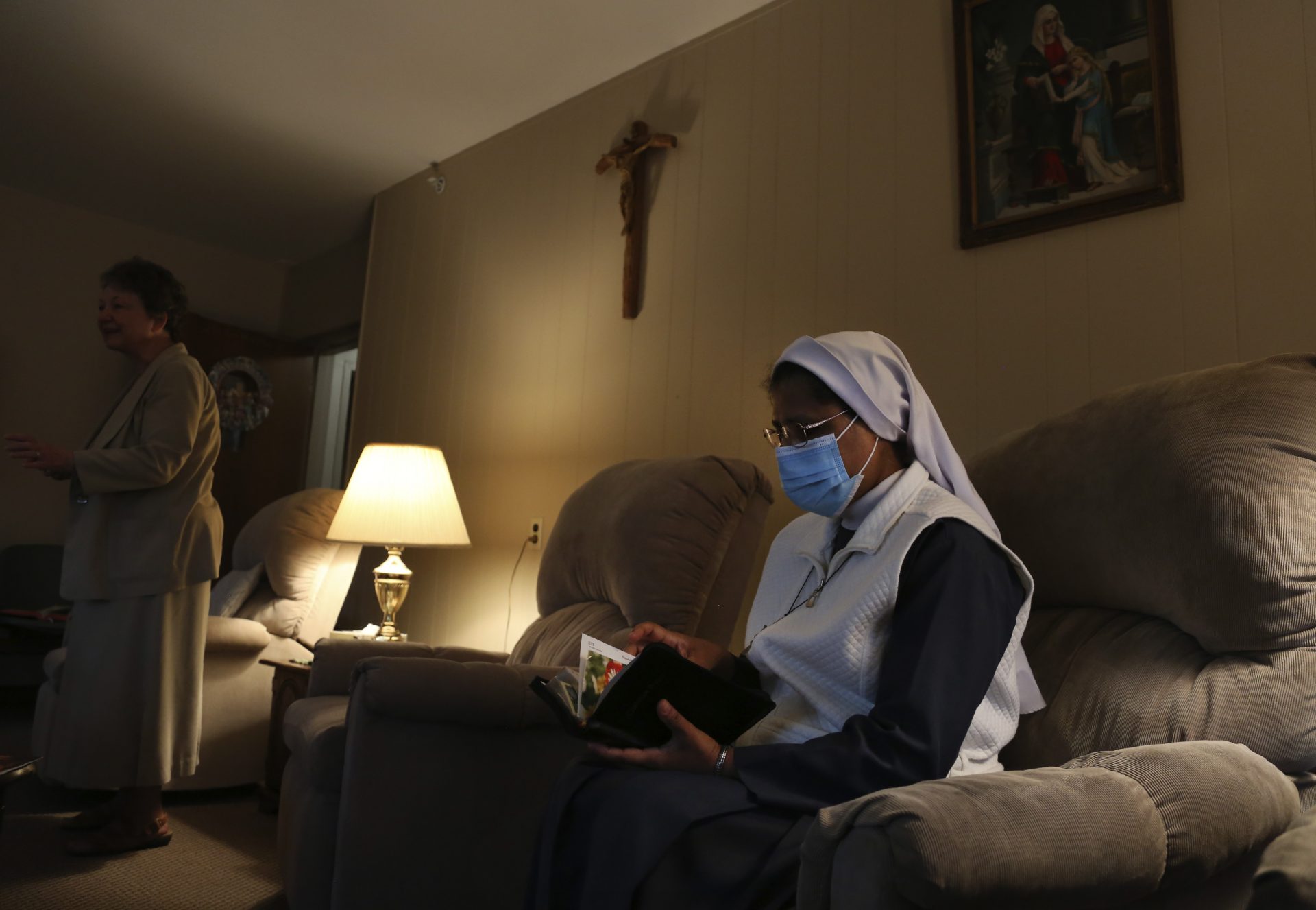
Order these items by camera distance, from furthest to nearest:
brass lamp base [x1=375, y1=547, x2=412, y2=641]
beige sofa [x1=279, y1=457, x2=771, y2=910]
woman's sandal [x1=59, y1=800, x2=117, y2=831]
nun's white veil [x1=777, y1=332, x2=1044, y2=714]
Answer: brass lamp base [x1=375, y1=547, x2=412, y2=641]
woman's sandal [x1=59, y1=800, x2=117, y2=831]
beige sofa [x1=279, y1=457, x2=771, y2=910]
nun's white veil [x1=777, y1=332, x2=1044, y2=714]

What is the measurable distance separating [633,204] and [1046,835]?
8.14 ft

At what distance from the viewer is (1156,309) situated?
72.6 inches

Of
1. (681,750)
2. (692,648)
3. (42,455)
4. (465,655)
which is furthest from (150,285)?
(681,750)

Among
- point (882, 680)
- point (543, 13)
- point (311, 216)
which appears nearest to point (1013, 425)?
point (882, 680)

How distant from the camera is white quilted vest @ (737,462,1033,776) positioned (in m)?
1.14

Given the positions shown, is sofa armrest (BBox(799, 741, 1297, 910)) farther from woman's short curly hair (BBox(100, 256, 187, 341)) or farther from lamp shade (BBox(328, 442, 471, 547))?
woman's short curly hair (BBox(100, 256, 187, 341))

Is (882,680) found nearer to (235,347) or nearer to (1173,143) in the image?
(1173,143)

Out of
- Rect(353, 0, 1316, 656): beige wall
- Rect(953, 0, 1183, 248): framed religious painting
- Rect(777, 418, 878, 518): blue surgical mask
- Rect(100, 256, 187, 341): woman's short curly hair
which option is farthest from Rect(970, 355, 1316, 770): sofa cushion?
Rect(100, 256, 187, 341): woman's short curly hair

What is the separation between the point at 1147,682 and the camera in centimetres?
114

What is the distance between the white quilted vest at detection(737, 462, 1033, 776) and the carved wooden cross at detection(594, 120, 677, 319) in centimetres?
175

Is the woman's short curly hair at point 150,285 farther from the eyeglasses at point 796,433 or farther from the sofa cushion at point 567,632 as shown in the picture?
the eyeglasses at point 796,433

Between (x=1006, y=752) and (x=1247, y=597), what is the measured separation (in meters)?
0.36

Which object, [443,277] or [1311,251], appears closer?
[1311,251]

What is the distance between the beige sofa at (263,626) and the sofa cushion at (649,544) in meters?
1.25
